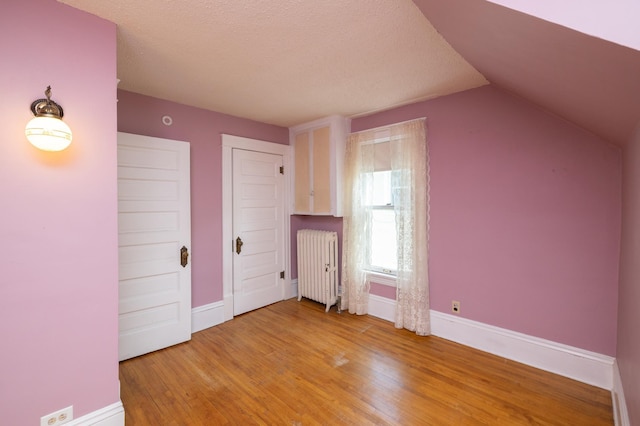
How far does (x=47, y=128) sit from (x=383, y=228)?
302 centimetres

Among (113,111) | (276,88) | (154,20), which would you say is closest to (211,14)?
(154,20)

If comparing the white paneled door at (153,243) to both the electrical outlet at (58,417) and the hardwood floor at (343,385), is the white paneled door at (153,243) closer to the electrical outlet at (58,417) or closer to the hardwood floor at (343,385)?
the hardwood floor at (343,385)

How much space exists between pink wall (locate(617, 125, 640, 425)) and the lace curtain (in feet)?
4.62

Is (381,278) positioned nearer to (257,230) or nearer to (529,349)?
(529,349)

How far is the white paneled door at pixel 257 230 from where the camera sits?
349 centimetres

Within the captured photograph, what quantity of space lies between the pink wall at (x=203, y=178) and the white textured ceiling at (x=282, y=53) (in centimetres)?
19

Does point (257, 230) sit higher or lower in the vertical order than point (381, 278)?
higher

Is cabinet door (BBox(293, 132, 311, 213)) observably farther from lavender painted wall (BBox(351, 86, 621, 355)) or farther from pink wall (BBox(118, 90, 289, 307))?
lavender painted wall (BBox(351, 86, 621, 355))

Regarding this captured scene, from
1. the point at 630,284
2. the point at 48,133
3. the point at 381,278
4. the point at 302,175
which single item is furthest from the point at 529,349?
the point at 48,133

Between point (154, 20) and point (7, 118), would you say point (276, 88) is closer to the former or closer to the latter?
point (154, 20)

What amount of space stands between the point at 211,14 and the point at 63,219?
1431mm

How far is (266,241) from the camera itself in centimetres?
381

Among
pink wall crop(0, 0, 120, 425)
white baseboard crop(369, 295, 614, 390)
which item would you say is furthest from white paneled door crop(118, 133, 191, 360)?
white baseboard crop(369, 295, 614, 390)

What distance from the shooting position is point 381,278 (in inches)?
131
